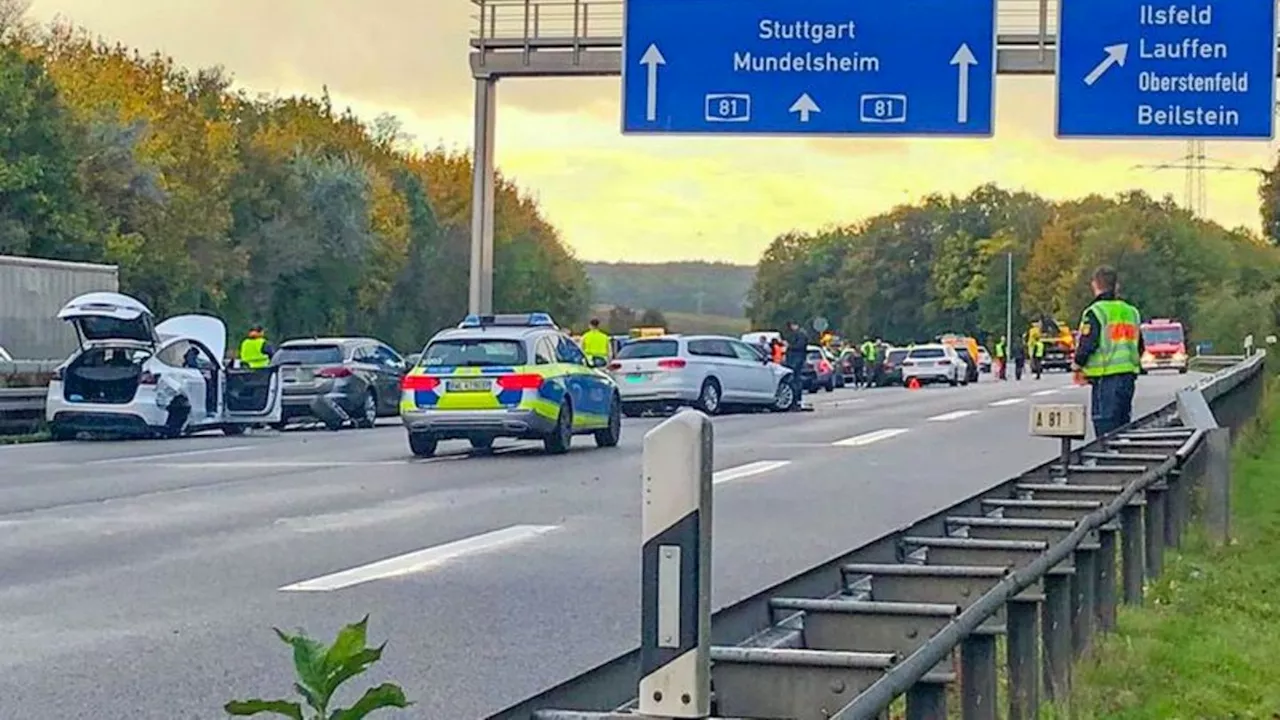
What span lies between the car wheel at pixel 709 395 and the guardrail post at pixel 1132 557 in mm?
26411

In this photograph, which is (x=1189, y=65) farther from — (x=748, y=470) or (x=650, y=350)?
(x=650, y=350)

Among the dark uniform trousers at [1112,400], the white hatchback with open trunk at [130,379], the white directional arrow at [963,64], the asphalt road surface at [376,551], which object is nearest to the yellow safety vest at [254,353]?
the white hatchback with open trunk at [130,379]

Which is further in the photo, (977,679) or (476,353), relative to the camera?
(476,353)

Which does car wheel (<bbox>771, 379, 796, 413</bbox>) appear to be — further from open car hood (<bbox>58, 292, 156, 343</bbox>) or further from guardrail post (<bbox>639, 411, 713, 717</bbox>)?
guardrail post (<bbox>639, 411, 713, 717</bbox>)

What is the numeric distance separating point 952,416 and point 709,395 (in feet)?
14.3

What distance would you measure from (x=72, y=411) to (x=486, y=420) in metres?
7.33

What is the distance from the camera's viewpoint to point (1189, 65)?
75.6 ft

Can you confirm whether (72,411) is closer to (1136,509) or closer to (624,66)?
(624,66)

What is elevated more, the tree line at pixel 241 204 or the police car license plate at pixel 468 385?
the tree line at pixel 241 204

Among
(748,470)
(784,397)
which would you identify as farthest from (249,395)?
(784,397)

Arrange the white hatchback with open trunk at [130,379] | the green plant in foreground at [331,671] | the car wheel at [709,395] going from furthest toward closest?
the car wheel at [709,395] < the white hatchback with open trunk at [130,379] < the green plant in foreground at [331,671]

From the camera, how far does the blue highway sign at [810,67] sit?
77.9 ft

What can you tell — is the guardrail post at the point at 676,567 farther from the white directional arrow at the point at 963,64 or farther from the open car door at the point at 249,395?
the open car door at the point at 249,395

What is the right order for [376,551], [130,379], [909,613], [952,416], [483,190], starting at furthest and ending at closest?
[952,416], [483,190], [130,379], [376,551], [909,613]
